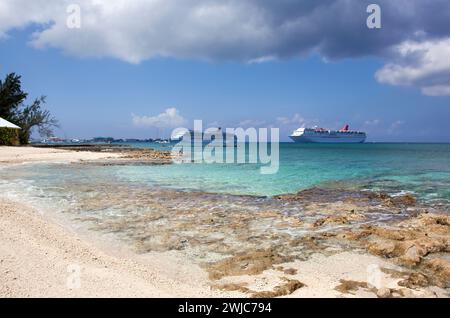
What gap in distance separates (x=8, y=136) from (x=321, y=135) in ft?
456

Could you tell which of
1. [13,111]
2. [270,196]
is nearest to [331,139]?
[13,111]

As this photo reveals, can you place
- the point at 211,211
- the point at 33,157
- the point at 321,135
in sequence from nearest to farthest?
the point at 211,211 → the point at 33,157 → the point at 321,135

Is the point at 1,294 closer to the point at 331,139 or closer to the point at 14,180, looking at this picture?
the point at 14,180

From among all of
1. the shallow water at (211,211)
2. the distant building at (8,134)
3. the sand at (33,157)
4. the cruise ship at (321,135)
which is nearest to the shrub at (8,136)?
the distant building at (8,134)

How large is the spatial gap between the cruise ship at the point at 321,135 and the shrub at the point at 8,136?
13130 cm

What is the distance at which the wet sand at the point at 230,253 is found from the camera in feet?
16.4

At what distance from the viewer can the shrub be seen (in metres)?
47.6

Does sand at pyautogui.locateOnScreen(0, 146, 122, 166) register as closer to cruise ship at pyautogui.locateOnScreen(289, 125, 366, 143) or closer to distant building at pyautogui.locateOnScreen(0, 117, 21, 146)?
distant building at pyautogui.locateOnScreen(0, 117, 21, 146)

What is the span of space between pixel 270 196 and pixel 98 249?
356 inches

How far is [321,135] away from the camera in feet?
541

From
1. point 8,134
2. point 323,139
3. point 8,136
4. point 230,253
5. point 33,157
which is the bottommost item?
point 230,253

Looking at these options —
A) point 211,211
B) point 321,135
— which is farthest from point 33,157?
point 321,135

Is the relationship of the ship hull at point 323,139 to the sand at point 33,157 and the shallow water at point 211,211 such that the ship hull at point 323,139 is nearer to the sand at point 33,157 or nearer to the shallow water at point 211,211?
the sand at point 33,157

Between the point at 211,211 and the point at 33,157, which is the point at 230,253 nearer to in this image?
the point at 211,211
